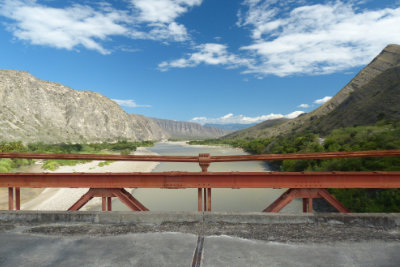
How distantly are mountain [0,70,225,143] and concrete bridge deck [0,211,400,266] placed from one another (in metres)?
97.0

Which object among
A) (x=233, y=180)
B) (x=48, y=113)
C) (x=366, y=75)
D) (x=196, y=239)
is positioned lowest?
(x=196, y=239)

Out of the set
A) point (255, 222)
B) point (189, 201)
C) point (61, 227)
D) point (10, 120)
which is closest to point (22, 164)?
point (189, 201)

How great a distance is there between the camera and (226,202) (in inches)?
875

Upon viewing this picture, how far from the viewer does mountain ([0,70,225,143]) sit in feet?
331

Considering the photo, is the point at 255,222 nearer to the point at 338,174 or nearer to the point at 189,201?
the point at 338,174

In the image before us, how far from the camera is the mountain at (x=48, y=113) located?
331ft

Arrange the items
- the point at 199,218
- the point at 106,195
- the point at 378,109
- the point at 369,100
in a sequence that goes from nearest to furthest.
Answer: the point at 199,218 < the point at 106,195 < the point at 378,109 < the point at 369,100

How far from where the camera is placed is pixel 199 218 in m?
5.23

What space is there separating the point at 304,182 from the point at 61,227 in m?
4.66

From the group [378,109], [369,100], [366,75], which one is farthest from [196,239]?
[366,75]

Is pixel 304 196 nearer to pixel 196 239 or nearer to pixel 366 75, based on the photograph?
pixel 196 239

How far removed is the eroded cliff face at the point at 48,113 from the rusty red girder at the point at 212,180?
9591 centimetres

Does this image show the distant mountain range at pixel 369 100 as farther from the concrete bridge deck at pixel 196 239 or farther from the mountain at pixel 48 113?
the mountain at pixel 48 113

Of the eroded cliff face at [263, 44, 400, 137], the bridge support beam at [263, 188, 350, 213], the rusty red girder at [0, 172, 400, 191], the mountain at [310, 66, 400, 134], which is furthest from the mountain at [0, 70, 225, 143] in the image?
the bridge support beam at [263, 188, 350, 213]
